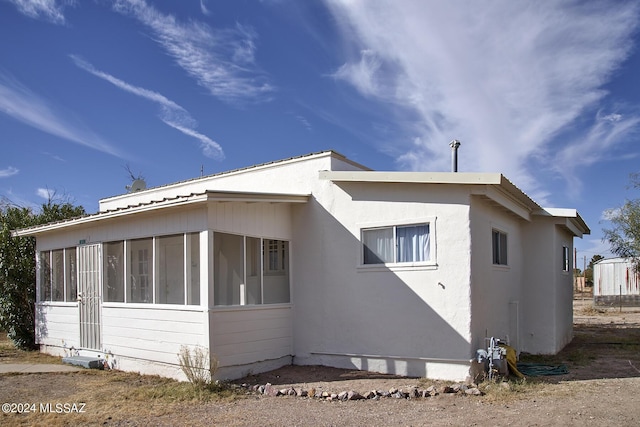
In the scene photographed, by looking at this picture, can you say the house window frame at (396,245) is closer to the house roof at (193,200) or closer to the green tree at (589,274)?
the house roof at (193,200)

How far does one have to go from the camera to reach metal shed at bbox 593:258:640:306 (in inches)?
1238

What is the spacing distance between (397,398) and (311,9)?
27.2ft

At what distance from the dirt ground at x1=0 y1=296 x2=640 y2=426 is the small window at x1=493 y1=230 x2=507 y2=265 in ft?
8.14

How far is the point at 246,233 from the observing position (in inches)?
376

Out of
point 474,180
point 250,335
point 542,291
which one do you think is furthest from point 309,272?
point 542,291

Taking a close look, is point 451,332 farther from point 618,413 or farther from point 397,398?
point 618,413

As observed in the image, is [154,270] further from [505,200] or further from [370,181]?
[505,200]

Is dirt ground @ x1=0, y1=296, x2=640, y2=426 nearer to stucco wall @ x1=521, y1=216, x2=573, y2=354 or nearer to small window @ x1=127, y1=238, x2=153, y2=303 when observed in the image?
small window @ x1=127, y1=238, x2=153, y2=303

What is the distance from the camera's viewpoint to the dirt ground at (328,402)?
21.5ft

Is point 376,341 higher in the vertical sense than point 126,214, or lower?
lower

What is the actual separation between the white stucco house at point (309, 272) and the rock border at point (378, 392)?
27.9 inches

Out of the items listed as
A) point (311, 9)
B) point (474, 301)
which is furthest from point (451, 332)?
point (311, 9)

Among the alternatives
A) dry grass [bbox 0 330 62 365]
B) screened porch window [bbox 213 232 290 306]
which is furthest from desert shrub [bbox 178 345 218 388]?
dry grass [bbox 0 330 62 365]

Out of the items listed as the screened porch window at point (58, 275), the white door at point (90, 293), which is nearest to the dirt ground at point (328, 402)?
the white door at point (90, 293)
